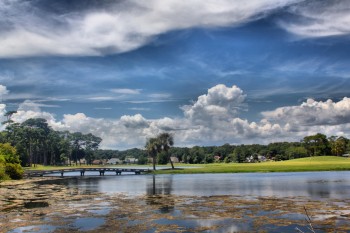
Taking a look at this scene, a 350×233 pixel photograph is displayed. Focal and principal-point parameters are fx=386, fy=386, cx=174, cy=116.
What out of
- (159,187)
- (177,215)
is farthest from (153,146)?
(177,215)

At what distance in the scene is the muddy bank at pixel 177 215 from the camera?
1011 inches

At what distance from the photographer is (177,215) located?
101 ft

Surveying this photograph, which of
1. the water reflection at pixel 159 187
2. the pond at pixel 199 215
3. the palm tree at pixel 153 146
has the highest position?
the palm tree at pixel 153 146

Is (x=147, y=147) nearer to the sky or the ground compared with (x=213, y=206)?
nearer to the sky

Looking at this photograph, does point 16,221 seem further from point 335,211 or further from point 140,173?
point 140,173

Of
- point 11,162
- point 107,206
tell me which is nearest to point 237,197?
point 107,206

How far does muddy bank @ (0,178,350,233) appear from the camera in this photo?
25.7 meters

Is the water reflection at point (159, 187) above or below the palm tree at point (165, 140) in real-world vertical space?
below

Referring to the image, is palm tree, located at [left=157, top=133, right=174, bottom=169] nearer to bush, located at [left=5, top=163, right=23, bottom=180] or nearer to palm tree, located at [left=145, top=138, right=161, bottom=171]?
palm tree, located at [left=145, top=138, right=161, bottom=171]

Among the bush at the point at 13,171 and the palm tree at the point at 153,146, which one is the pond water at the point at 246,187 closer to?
the bush at the point at 13,171

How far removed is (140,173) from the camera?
4747 inches

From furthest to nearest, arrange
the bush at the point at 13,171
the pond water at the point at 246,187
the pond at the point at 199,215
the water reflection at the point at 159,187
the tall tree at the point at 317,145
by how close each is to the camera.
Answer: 1. the tall tree at the point at 317,145
2. the bush at the point at 13,171
3. the water reflection at the point at 159,187
4. the pond water at the point at 246,187
5. the pond at the point at 199,215

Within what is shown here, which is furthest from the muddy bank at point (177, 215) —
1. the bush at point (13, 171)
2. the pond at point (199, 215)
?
the bush at point (13, 171)

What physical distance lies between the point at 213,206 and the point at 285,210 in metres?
6.85
